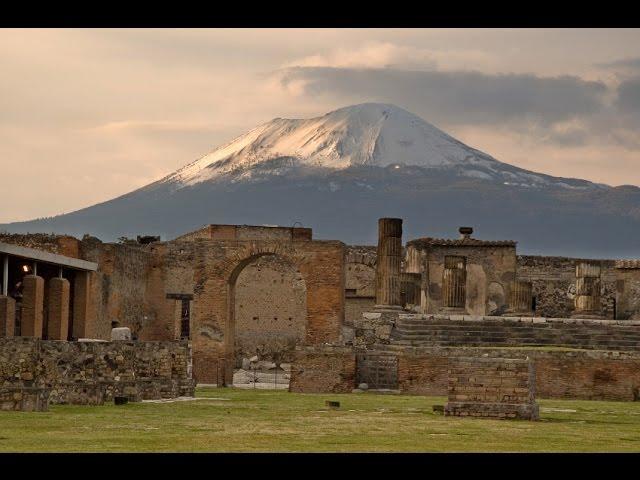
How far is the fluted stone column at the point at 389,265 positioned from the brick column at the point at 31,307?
7.76 m

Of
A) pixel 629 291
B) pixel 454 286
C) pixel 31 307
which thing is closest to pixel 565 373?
pixel 31 307

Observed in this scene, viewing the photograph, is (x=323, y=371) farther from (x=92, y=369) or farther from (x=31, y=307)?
(x=31, y=307)

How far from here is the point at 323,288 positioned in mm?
38875

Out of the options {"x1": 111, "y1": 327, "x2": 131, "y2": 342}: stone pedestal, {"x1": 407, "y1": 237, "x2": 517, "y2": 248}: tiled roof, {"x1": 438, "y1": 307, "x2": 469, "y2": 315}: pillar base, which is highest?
{"x1": 407, "y1": 237, "x2": 517, "y2": 248}: tiled roof

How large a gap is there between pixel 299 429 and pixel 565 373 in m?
12.4

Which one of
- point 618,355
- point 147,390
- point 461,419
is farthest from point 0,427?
point 618,355

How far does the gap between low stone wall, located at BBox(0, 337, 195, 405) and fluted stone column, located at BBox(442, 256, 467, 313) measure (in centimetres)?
1497

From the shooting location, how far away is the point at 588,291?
145ft

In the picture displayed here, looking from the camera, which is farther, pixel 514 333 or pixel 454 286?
pixel 454 286

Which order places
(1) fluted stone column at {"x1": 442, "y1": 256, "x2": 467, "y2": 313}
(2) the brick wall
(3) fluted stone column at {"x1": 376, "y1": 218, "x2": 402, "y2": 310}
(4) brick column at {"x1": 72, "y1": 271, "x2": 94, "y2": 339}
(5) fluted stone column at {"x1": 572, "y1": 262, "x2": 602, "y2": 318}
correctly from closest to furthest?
(3) fluted stone column at {"x1": 376, "y1": 218, "x2": 402, "y2": 310} < (4) brick column at {"x1": 72, "y1": 271, "x2": 94, "y2": 339} < (1) fluted stone column at {"x1": 442, "y1": 256, "x2": 467, "y2": 313} < (5) fluted stone column at {"x1": 572, "y1": 262, "x2": 602, "y2": 318} < (2) the brick wall

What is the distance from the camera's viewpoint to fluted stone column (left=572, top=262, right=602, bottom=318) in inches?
1695

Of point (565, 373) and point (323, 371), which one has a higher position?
point (565, 373)

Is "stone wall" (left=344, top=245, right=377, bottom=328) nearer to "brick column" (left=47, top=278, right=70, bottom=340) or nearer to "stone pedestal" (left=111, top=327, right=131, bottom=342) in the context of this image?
"brick column" (left=47, top=278, right=70, bottom=340)

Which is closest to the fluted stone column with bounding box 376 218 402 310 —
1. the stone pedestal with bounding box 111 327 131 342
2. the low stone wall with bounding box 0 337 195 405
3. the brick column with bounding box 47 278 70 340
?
the brick column with bounding box 47 278 70 340
